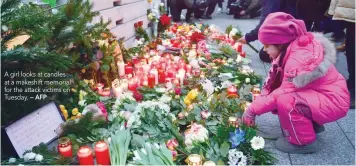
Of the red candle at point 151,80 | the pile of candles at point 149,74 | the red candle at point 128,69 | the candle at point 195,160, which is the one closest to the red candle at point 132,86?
the pile of candles at point 149,74

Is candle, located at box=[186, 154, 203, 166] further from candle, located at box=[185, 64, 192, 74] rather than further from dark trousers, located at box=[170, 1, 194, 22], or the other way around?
dark trousers, located at box=[170, 1, 194, 22]

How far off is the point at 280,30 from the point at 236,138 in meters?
0.74

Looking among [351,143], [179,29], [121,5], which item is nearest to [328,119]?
[351,143]

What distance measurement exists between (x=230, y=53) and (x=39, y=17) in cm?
279

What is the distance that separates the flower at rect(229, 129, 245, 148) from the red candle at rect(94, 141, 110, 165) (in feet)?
2.41

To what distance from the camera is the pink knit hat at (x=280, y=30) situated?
2148 mm

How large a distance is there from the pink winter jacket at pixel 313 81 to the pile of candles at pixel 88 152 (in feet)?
3.38

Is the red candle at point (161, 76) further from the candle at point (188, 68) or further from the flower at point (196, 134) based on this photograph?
the flower at point (196, 134)

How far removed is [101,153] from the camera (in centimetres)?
189

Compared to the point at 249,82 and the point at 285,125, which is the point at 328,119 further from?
the point at 249,82

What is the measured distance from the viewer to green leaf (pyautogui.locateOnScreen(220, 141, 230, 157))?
1.98 metres

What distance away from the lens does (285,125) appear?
2178mm

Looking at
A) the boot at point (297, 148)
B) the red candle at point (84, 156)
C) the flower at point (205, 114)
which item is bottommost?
the boot at point (297, 148)

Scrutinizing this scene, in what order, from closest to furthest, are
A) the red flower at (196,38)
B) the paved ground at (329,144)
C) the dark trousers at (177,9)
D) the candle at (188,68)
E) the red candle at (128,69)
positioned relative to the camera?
the paved ground at (329,144) < the red candle at (128,69) < the candle at (188,68) < the red flower at (196,38) < the dark trousers at (177,9)
